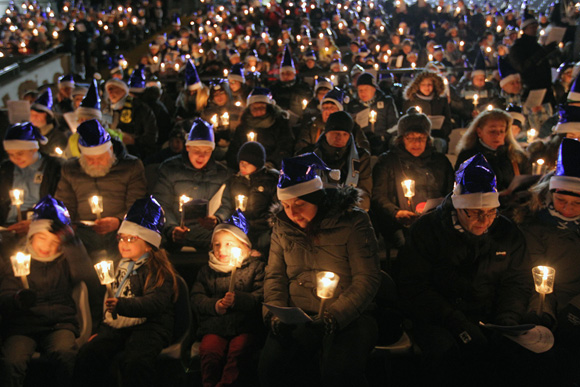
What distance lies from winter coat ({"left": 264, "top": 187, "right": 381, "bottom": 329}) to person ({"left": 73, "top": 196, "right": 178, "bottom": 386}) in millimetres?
843

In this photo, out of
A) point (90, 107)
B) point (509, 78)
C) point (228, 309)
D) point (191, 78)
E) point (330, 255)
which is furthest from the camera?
point (191, 78)

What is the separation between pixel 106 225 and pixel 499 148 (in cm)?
397

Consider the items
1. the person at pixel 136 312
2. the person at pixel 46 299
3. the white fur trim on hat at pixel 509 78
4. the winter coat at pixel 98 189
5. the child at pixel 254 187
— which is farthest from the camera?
the white fur trim on hat at pixel 509 78

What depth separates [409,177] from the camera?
460 centimetres

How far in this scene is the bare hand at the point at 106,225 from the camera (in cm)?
396

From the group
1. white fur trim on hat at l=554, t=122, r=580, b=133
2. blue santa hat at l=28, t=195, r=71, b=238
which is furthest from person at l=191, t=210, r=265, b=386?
white fur trim on hat at l=554, t=122, r=580, b=133

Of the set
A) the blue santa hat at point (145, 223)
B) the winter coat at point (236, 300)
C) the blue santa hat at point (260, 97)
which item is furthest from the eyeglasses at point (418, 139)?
the blue santa hat at point (145, 223)

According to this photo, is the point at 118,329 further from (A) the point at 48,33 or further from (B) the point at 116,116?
(A) the point at 48,33

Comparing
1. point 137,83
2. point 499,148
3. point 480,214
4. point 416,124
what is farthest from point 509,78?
point 137,83

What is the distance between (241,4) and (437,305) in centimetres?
2215

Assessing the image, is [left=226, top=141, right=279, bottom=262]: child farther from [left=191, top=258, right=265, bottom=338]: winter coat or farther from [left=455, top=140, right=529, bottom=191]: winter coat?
[left=455, top=140, right=529, bottom=191]: winter coat

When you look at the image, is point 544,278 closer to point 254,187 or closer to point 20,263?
point 254,187

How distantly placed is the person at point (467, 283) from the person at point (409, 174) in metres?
1.32

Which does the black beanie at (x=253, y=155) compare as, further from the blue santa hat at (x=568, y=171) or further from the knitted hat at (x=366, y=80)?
the knitted hat at (x=366, y=80)
